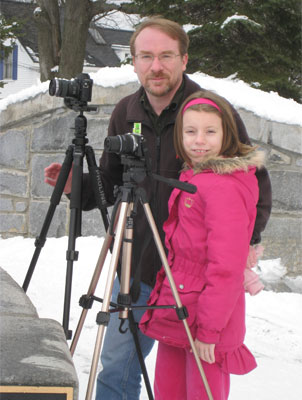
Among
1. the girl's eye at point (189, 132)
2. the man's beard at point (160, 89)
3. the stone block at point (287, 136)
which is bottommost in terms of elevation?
the stone block at point (287, 136)

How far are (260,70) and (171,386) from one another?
6.84 meters

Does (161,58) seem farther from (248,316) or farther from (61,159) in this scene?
(61,159)

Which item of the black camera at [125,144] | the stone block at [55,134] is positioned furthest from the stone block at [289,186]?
the black camera at [125,144]

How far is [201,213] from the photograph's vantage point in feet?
6.79

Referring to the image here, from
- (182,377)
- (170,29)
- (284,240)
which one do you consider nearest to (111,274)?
(182,377)

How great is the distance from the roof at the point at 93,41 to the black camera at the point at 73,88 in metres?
16.4

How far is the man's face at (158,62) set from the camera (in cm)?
243

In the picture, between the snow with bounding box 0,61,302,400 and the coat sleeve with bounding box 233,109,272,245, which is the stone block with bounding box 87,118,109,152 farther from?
the coat sleeve with bounding box 233,109,272,245

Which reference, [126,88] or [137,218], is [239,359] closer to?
[137,218]

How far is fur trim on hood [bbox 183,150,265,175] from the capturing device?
2.07 meters

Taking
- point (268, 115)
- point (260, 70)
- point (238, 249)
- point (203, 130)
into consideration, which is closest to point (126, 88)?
point (268, 115)

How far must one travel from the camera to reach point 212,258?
1.94 m

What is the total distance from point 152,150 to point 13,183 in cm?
326

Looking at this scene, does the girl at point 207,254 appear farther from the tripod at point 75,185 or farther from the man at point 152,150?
the tripod at point 75,185
